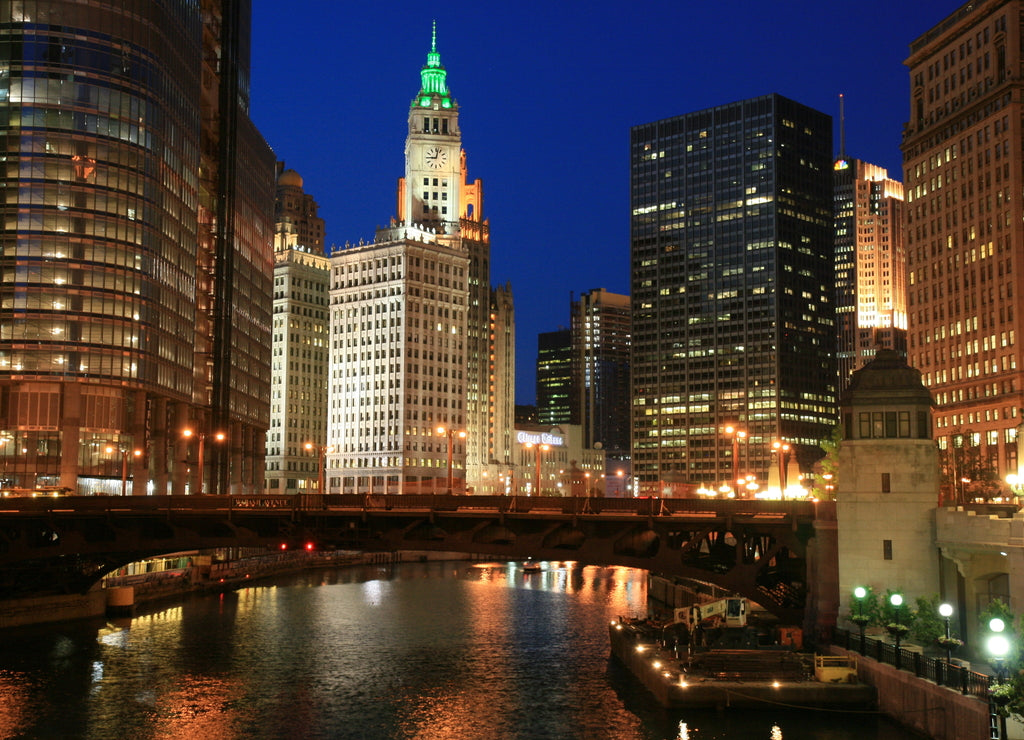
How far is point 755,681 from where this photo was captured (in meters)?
61.2

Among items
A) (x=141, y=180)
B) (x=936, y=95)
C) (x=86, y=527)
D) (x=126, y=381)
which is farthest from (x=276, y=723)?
(x=936, y=95)

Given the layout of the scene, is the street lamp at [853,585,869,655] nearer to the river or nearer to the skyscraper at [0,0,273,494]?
the river

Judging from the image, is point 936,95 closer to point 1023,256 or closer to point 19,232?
point 1023,256

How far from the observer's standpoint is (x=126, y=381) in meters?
130

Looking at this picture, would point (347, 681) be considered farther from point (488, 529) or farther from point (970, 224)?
point (970, 224)

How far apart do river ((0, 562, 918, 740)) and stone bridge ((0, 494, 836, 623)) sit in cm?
812

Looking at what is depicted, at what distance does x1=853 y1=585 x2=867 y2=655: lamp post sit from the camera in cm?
6127

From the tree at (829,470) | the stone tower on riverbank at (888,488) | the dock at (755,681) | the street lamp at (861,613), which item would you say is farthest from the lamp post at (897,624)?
the tree at (829,470)

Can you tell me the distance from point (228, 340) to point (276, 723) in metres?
118

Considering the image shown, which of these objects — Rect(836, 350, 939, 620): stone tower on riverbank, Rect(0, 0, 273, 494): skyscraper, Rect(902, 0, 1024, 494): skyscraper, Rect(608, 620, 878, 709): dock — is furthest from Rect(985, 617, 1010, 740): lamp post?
Rect(902, 0, 1024, 494): skyscraper

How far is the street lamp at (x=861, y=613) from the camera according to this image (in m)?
61.4

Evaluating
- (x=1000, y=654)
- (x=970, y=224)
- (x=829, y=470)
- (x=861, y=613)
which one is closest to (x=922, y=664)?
(x=861, y=613)

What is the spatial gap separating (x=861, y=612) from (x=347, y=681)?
106 ft

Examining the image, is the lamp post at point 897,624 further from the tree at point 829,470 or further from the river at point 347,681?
the tree at point 829,470
